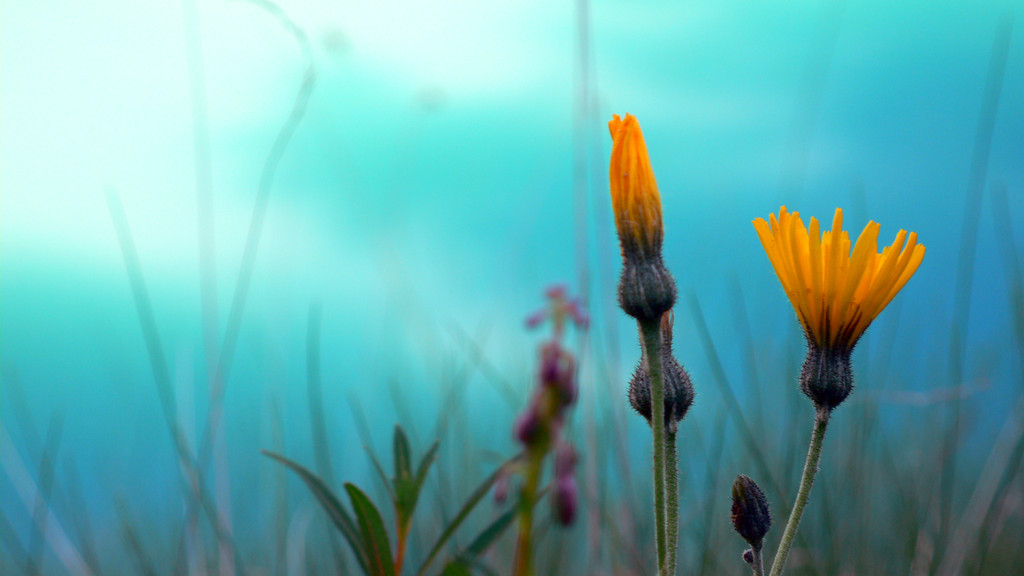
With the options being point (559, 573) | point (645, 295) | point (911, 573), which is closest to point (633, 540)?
point (559, 573)

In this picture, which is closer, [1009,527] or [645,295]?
[645,295]

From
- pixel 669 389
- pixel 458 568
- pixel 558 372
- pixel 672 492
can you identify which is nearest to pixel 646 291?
pixel 669 389

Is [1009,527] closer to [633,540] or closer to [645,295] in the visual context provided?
[633,540]

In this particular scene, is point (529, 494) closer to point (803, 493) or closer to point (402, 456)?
point (402, 456)

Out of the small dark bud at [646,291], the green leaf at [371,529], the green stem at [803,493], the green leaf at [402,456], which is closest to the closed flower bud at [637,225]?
the small dark bud at [646,291]

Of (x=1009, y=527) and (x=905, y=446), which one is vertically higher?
(x=905, y=446)

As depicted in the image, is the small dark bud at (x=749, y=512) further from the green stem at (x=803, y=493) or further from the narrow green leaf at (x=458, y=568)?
the narrow green leaf at (x=458, y=568)

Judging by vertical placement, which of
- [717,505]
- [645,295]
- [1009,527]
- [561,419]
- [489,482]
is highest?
[645,295]
